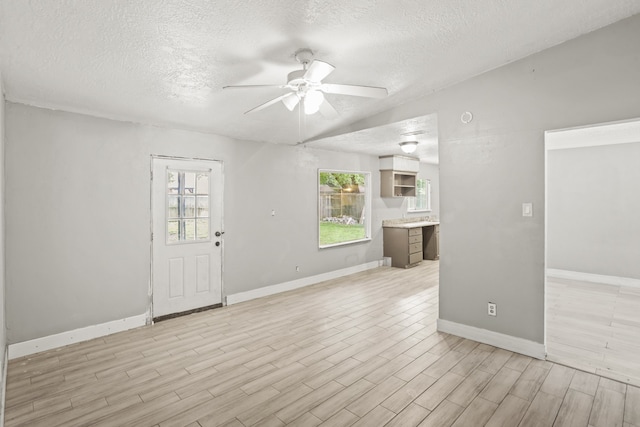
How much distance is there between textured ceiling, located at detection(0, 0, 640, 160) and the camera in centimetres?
199

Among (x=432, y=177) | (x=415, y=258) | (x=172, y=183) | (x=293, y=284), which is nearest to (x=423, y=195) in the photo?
(x=432, y=177)

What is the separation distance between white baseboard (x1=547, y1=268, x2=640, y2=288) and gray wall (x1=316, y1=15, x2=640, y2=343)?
359 centimetres

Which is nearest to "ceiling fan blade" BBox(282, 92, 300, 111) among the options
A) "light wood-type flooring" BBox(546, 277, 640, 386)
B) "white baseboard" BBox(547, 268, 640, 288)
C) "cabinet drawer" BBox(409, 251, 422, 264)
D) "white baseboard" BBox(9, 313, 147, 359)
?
"white baseboard" BBox(9, 313, 147, 359)

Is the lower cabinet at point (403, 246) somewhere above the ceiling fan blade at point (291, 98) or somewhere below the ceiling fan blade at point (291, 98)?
below

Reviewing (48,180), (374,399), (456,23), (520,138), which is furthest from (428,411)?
(48,180)

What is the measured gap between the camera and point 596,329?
11.4 ft

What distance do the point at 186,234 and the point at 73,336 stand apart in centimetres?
155

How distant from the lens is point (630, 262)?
5141 mm

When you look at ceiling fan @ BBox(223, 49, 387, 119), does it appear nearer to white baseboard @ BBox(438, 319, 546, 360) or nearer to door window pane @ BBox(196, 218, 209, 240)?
door window pane @ BBox(196, 218, 209, 240)

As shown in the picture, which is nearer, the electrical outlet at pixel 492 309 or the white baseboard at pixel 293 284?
the electrical outlet at pixel 492 309

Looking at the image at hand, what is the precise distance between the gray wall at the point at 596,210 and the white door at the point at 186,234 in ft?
19.0

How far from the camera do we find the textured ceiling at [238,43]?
6.52ft

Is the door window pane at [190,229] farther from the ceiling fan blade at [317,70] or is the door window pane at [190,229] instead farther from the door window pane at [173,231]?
the ceiling fan blade at [317,70]

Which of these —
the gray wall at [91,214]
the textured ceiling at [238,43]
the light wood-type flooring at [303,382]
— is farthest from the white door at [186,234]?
the textured ceiling at [238,43]
